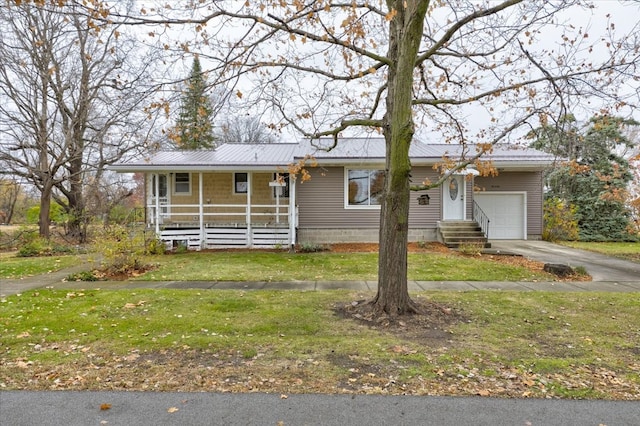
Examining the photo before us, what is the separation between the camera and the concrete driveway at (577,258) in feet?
31.7

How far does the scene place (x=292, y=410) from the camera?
324 centimetres

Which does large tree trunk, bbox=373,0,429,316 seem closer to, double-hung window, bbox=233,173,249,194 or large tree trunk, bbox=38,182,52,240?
double-hung window, bbox=233,173,249,194

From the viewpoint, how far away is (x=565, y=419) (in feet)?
10.3

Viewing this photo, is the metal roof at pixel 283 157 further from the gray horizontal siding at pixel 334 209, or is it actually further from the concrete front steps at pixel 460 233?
the concrete front steps at pixel 460 233

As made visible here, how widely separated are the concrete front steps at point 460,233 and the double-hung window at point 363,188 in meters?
2.81

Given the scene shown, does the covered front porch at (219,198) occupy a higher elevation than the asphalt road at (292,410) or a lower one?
higher

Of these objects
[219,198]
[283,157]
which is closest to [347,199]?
[283,157]

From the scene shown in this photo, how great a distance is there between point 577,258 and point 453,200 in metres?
4.85

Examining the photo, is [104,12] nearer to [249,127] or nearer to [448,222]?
[448,222]

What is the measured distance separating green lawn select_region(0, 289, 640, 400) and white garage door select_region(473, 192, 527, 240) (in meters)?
9.78

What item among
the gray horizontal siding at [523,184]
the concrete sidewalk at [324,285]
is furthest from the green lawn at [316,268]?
the gray horizontal siding at [523,184]

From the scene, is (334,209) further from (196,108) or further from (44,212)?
(44,212)

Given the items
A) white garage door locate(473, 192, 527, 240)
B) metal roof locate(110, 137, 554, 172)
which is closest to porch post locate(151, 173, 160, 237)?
metal roof locate(110, 137, 554, 172)

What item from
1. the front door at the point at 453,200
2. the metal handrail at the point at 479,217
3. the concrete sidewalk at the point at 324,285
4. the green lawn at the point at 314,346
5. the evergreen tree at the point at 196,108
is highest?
the evergreen tree at the point at 196,108
